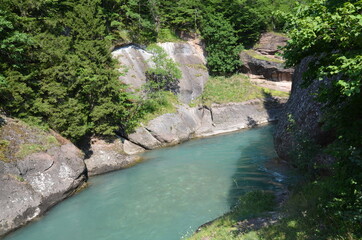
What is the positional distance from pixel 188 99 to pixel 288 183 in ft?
61.1

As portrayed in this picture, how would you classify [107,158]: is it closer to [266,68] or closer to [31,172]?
[31,172]

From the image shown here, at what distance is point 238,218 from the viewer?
27.3 ft

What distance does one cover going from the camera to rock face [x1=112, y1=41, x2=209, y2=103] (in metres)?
26.1

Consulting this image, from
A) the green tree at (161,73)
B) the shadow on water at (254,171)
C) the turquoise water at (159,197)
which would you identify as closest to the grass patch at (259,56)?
the green tree at (161,73)

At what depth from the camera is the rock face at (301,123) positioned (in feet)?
34.5

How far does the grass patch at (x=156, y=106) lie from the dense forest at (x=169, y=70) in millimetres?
435

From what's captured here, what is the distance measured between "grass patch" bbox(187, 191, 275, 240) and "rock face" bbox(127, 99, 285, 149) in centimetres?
1319

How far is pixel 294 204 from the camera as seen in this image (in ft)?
26.6

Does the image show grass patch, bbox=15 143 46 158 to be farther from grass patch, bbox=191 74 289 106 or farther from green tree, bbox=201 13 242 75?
green tree, bbox=201 13 242 75

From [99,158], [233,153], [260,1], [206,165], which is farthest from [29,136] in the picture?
[260,1]

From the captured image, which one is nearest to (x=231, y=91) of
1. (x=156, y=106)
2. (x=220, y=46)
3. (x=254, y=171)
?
(x=220, y=46)

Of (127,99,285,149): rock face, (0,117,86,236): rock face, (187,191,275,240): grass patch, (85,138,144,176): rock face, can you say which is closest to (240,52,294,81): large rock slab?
(127,99,285,149): rock face

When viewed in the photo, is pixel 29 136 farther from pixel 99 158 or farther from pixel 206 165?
pixel 206 165

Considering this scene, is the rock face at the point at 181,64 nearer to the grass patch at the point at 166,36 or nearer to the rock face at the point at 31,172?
the grass patch at the point at 166,36
